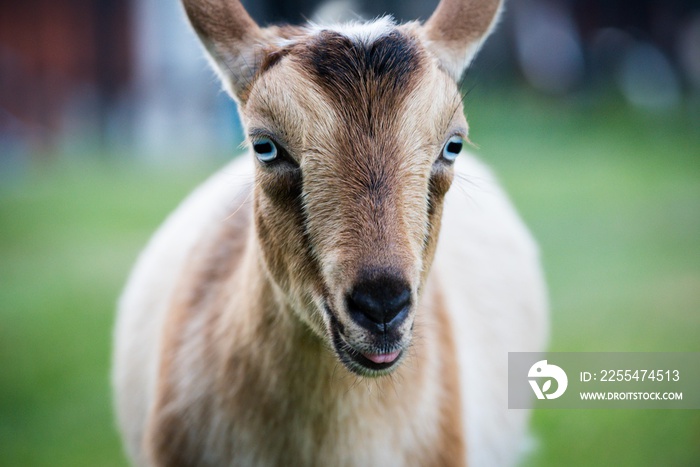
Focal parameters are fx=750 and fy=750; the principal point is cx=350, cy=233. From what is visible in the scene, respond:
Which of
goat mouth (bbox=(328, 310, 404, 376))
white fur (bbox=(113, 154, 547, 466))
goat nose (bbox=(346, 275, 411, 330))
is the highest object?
goat nose (bbox=(346, 275, 411, 330))

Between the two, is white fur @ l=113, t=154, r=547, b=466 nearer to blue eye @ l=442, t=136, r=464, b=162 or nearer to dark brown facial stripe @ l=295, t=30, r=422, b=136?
blue eye @ l=442, t=136, r=464, b=162

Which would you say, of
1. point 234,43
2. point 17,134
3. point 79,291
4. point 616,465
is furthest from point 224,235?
point 17,134

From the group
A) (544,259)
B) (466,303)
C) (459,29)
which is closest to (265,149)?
(459,29)

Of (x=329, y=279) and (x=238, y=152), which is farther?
(x=238, y=152)

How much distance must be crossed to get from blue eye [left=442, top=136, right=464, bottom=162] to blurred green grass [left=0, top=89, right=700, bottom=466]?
10.0 feet

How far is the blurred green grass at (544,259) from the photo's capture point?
5.43m

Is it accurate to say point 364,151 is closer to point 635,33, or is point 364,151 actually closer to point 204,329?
point 204,329

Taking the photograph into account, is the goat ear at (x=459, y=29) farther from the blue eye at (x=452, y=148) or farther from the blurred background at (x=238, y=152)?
the blurred background at (x=238, y=152)

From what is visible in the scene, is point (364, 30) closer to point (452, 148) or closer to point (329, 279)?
point (452, 148)

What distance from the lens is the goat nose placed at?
2.36 metres

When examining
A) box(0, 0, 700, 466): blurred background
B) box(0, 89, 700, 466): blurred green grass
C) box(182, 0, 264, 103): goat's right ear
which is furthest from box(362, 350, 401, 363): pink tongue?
box(0, 89, 700, 466): blurred green grass

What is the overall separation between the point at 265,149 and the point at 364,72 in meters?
0.46

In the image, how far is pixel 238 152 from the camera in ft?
43.8

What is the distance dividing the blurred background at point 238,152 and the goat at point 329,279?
0.96 m
